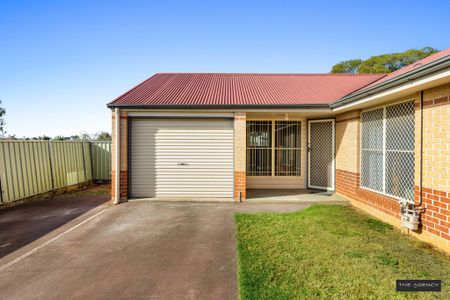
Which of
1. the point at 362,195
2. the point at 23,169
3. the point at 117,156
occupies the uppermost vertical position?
the point at 117,156

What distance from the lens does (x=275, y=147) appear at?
998 cm

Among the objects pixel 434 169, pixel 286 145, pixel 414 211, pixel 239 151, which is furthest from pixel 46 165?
pixel 434 169

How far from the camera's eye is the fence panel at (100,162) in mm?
12500

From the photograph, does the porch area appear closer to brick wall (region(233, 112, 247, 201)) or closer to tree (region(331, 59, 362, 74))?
brick wall (region(233, 112, 247, 201))

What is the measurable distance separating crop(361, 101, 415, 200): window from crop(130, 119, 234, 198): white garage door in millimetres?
3968

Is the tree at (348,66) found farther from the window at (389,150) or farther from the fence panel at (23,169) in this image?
the fence panel at (23,169)

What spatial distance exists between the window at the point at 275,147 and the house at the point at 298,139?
0.13 ft

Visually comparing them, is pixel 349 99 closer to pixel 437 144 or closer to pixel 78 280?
pixel 437 144

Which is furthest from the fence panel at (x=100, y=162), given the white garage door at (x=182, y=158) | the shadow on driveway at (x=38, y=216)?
the white garage door at (x=182, y=158)

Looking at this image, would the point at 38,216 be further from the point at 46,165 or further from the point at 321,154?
the point at 321,154

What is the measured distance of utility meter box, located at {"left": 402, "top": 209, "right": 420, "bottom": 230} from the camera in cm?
479

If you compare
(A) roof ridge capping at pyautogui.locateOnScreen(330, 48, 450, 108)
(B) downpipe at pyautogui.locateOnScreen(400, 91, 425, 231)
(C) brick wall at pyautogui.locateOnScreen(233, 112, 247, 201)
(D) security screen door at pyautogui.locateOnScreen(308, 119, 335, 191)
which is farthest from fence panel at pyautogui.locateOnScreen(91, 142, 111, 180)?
(B) downpipe at pyautogui.locateOnScreen(400, 91, 425, 231)

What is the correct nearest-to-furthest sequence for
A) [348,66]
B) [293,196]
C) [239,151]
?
[239,151]
[293,196]
[348,66]

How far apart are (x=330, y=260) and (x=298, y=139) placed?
259 inches
